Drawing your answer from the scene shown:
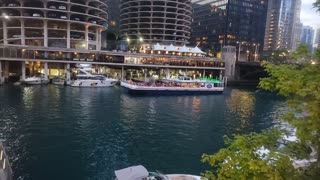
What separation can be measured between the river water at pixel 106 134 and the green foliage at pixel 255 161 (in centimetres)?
1674

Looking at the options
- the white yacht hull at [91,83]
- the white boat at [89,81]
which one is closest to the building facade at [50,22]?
the white boat at [89,81]

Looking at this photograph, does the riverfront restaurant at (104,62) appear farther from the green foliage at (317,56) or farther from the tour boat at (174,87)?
the green foliage at (317,56)

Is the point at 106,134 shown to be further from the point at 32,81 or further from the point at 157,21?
the point at 157,21

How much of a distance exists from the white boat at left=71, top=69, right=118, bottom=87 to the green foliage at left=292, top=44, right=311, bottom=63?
8332 cm

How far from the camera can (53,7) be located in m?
101

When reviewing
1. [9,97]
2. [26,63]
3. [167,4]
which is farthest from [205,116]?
[167,4]

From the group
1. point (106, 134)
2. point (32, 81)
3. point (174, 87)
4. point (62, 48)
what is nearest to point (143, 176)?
point (106, 134)

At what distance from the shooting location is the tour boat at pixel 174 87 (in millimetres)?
74750

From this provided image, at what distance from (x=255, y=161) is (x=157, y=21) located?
495 feet

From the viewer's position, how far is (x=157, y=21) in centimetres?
15225

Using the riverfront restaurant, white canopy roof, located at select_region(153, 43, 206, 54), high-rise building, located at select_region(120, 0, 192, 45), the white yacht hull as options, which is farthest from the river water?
high-rise building, located at select_region(120, 0, 192, 45)

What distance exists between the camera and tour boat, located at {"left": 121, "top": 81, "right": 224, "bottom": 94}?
245ft

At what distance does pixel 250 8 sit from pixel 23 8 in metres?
158

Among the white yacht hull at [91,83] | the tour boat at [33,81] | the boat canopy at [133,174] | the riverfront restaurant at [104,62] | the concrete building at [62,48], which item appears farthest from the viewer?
the concrete building at [62,48]
